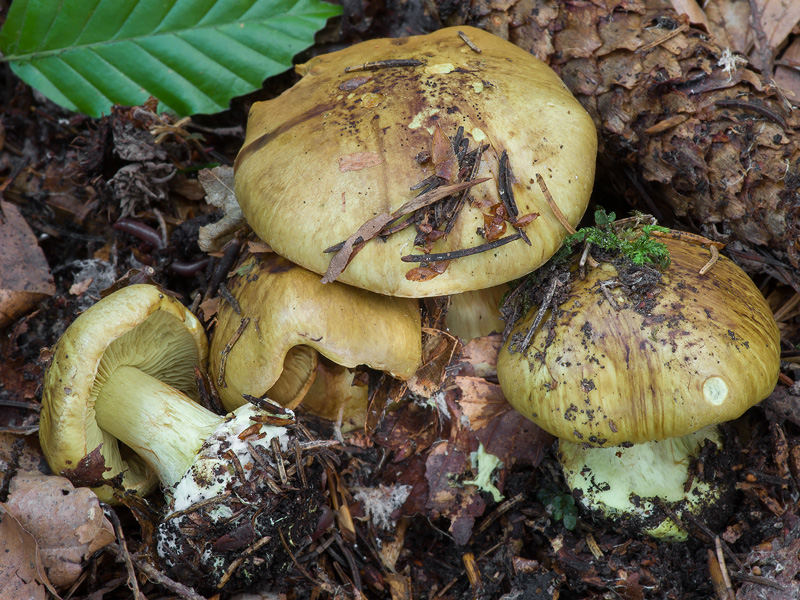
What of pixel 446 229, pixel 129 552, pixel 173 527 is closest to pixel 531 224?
pixel 446 229

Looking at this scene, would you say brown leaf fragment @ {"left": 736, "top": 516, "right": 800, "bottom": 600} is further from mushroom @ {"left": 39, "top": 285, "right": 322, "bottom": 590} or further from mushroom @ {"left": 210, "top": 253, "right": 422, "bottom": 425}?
mushroom @ {"left": 39, "top": 285, "right": 322, "bottom": 590}

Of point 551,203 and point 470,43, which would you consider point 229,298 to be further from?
point 470,43

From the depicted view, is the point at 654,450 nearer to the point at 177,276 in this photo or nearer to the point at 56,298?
the point at 177,276

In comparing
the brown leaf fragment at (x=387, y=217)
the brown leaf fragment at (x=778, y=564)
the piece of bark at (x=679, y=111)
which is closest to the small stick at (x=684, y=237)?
the piece of bark at (x=679, y=111)

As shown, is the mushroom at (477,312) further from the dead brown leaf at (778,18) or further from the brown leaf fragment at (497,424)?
the dead brown leaf at (778,18)

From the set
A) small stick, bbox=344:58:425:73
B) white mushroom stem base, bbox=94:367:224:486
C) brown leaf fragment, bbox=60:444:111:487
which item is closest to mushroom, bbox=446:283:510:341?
small stick, bbox=344:58:425:73
